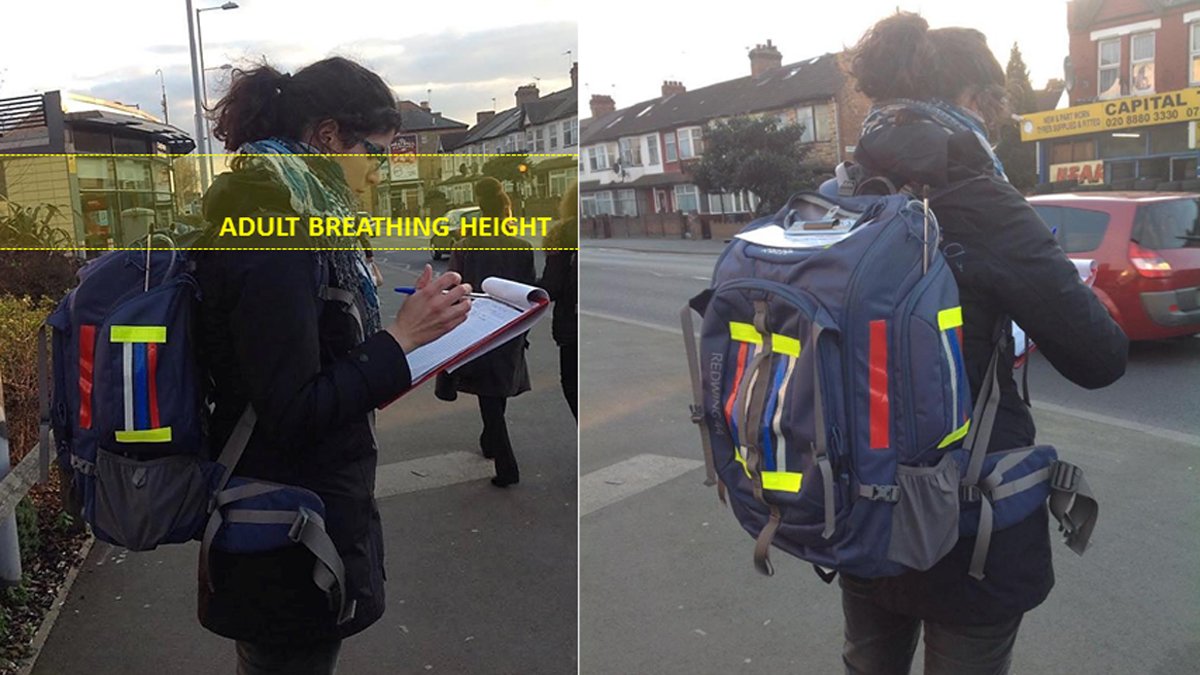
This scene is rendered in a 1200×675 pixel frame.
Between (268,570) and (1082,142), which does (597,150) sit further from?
(1082,142)

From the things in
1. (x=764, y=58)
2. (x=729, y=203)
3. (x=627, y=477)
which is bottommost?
(x=627, y=477)

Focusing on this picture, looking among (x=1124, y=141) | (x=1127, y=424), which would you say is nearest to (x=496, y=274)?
(x=1127, y=424)

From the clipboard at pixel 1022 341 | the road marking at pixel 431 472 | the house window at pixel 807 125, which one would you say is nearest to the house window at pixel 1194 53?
the house window at pixel 807 125

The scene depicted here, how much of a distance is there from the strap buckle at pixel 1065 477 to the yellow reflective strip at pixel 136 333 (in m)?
1.20

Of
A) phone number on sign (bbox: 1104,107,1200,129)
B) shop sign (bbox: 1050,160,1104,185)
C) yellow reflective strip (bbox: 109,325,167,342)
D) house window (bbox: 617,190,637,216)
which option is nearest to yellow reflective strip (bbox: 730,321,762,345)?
yellow reflective strip (bbox: 109,325,167,342)

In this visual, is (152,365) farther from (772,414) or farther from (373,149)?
(772,414)

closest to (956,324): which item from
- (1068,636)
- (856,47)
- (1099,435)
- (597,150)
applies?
(856,47)

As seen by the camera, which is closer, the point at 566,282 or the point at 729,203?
the point at 566,282

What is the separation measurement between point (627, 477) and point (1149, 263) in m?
3.15

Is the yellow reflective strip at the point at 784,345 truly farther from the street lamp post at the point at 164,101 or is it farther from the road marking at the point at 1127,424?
the road marking at the point at 1127,424

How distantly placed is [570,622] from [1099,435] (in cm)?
254

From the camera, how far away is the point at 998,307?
1.23 meters

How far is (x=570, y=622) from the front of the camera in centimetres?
272

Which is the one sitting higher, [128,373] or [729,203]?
[729,203]
